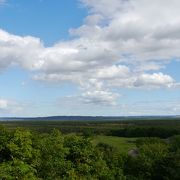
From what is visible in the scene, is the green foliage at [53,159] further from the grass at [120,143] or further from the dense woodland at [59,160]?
the grass at [120,143]

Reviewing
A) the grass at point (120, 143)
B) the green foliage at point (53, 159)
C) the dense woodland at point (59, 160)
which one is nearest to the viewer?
the green foliage at point (53, 159)

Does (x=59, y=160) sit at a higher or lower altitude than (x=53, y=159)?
lower

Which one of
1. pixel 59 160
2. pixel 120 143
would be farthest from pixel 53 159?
pixel 120 143

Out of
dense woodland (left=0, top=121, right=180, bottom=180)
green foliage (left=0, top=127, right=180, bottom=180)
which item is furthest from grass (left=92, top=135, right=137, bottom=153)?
green foliage (left=0, top=127, right=180, bottom=180)

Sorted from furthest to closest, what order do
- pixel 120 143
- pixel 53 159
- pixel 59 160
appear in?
pixel 120 143 < pixel 53 159 < pixel 59 160

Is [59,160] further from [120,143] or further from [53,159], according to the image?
[120,143]

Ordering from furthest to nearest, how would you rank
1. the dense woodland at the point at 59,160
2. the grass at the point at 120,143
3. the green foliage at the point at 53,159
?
the grass at the point at 120,143, the dense woodland at the point at 59,160, the green foliage at the point at 53,159

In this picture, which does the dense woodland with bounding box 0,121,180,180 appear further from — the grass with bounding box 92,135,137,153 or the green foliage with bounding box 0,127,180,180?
the grass with bounding box 92,135,137,153

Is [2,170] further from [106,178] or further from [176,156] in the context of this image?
[176,156]

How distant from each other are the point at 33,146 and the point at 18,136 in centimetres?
563

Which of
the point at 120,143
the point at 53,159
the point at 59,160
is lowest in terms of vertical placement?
the point at 120,143

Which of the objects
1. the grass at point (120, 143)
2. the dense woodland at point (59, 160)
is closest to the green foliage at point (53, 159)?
the dense woodland at point (59, 160)

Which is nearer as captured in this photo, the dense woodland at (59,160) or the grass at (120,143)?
the dense woodland at (59,160)

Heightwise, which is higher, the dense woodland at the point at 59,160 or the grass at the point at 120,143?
the dense woodland at the point at 59,160
